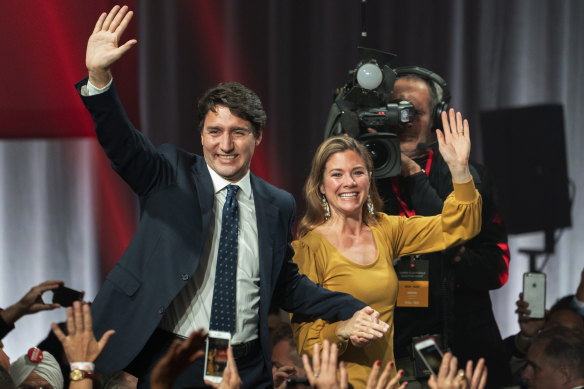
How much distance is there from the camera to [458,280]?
3219mm

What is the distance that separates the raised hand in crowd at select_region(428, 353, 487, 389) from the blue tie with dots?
1.99ft

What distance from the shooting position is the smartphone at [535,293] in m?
3.69

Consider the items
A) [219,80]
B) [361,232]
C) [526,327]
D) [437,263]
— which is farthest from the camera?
[219,80]

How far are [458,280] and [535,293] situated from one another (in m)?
0.71

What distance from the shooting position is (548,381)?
3055 mm

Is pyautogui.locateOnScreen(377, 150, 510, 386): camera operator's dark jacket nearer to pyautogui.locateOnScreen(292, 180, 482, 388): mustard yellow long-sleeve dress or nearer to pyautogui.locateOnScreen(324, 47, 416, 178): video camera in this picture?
pyautogui.locateOnScreen(324, 47, 416, 178): video camera

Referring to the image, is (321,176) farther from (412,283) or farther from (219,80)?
(219,80)

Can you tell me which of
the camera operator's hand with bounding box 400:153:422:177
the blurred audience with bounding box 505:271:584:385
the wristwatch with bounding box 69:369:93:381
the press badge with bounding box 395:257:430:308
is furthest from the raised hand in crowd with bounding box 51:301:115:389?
the blurred audience with bounding box 505:271:584:385

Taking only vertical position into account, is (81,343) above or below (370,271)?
below

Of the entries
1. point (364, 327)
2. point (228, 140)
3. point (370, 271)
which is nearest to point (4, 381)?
point (228, 140)

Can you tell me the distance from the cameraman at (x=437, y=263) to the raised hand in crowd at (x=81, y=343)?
138 cm

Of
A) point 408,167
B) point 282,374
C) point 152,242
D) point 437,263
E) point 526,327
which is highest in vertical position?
point 408,167

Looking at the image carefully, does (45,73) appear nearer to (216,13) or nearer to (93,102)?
(216,13)

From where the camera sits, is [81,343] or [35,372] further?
[35,372]
